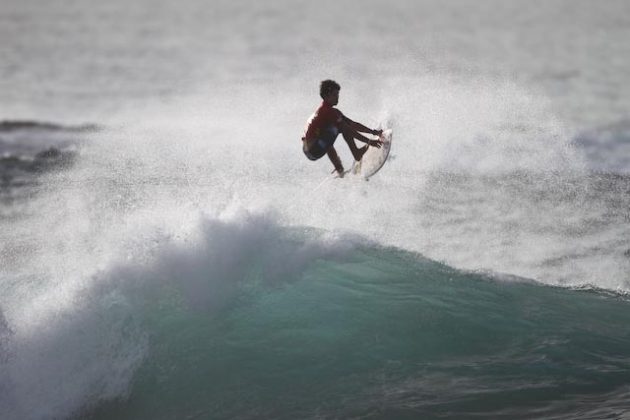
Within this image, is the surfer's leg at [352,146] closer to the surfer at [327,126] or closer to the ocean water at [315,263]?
the surfer at [327,126]

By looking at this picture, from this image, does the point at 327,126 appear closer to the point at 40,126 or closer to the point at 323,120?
the point at 323,120

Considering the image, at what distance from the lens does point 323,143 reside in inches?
362

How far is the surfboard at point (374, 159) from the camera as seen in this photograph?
9.50 m

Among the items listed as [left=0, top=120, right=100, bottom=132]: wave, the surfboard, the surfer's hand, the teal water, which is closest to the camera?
the teal water

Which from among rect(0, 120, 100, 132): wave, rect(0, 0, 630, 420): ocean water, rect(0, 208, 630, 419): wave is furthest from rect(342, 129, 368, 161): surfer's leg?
rect(0, 120, 100, 132): wave

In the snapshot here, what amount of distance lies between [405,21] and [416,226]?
38.0m

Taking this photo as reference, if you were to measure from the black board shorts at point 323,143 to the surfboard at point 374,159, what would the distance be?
702 millimetres

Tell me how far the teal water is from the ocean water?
22mm

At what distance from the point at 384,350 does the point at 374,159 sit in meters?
3.19

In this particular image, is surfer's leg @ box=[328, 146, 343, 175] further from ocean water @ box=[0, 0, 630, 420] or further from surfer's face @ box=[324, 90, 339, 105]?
ocean water @ box=[0, 0, 630, 420]

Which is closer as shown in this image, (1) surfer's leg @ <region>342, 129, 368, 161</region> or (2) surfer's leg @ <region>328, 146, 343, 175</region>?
(1) surfer's leg @ <region>342, 129, 368, 161</region>

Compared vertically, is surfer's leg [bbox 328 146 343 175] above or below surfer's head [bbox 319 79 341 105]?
below

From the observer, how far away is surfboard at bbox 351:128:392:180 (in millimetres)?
9500

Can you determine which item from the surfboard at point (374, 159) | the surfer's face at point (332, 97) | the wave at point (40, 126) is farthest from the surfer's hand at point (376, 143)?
the wave at point (40, 126)
